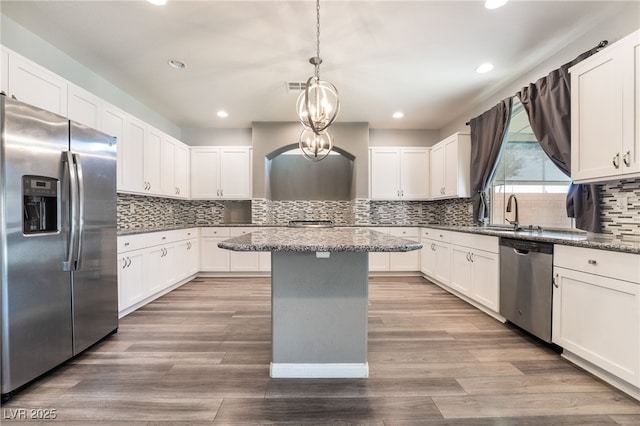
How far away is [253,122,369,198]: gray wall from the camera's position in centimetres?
496

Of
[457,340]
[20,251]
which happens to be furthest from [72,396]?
[457,340]

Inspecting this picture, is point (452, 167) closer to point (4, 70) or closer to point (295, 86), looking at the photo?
point (295, 86)

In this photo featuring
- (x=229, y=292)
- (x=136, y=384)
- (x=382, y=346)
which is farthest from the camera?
(x=229, y=292)

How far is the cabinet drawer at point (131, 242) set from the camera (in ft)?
9.30

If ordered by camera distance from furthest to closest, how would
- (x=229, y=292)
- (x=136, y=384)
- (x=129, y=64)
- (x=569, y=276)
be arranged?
(x=229, y=292) < (x=129, y=64) < (x=569, y=276) < (x=136, y=384)

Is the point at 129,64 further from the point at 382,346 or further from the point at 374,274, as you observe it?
the point at 374,274

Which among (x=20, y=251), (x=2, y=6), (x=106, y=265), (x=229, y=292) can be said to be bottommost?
(x=229, y=292)

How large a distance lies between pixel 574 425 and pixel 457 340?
0.98 meters

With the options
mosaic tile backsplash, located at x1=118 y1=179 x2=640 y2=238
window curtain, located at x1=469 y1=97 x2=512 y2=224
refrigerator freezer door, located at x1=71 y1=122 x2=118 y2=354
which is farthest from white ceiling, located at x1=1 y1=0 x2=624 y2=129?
mosaic tile backsplash, located at x1=118 y1=179 x2=640 y2=238

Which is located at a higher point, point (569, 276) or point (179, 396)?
point (569, 276)

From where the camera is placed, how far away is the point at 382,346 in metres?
2.31

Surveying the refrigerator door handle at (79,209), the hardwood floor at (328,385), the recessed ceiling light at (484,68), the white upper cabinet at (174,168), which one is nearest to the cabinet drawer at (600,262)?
the hardwood floor at (328,385)

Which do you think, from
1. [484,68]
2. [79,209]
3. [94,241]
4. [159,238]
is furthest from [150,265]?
[484,68]

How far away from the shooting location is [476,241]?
3178mm
